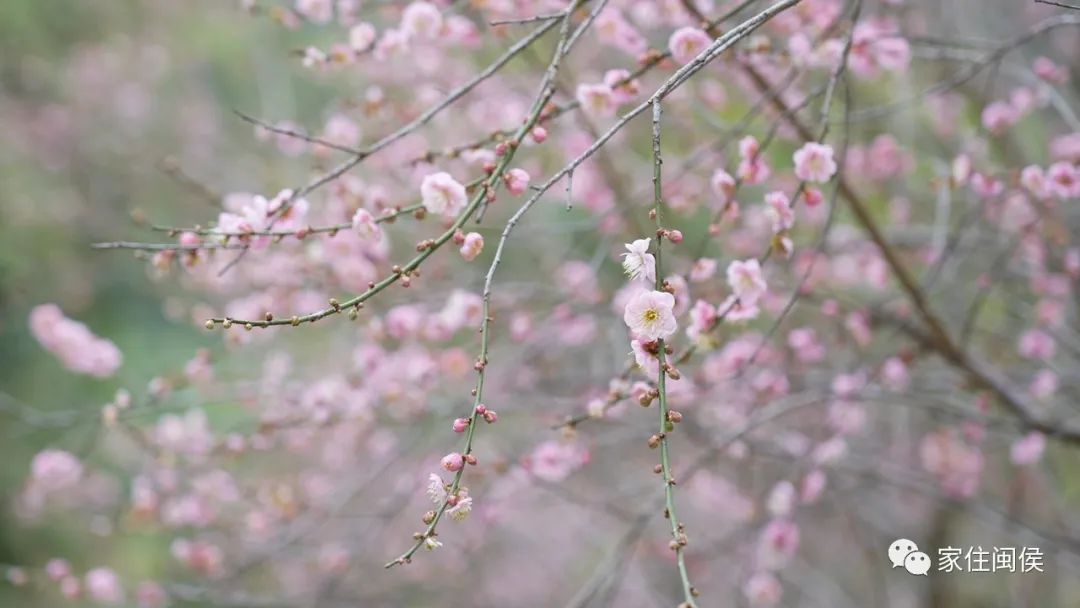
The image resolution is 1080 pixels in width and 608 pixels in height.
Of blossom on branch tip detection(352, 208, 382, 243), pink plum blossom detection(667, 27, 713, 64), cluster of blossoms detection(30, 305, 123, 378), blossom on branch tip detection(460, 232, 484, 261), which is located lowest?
blossom on branch tip detection(460, 232, 484, 261)

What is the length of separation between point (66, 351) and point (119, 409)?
47 centimetres

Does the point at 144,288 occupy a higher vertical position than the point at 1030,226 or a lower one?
higher

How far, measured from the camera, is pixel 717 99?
277 cm

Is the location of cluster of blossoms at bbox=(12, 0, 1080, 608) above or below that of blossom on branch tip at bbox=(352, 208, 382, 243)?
above

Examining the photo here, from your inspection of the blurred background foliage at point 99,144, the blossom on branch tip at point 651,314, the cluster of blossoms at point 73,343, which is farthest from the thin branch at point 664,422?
the blurred background foliage at point 99,144

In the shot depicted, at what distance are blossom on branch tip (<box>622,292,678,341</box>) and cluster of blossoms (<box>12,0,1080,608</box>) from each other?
7 cm

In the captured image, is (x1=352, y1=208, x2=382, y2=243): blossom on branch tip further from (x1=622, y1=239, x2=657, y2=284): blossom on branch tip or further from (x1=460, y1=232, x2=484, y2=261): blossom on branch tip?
(x1=622, y1=239, x2=657, y2=284): blossom on branch tip

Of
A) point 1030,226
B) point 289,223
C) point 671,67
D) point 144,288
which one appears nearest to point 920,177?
point 1030,226

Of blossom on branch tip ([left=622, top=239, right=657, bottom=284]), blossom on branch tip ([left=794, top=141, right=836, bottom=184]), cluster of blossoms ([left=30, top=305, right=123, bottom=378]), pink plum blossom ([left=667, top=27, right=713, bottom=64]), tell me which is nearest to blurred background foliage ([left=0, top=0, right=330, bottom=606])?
cluster of blossoms ([left=30, top=305, right=123, bottom=378])

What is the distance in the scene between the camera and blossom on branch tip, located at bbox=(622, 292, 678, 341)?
40.6 inches

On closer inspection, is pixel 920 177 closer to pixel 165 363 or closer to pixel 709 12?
pixel 709 12

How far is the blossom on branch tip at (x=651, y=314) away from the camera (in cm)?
103

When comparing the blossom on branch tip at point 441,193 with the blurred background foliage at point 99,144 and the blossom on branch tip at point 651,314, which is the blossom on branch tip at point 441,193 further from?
the blurred background foliage at point 99,144

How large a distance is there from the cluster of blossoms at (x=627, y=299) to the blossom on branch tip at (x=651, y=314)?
0.07m
